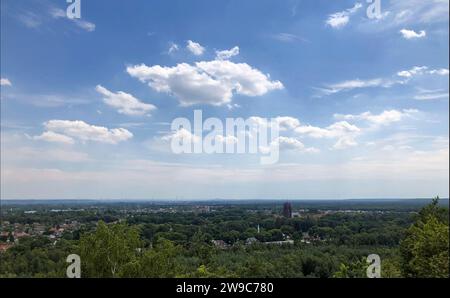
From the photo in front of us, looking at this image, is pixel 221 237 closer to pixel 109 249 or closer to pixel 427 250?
pixel 109 249

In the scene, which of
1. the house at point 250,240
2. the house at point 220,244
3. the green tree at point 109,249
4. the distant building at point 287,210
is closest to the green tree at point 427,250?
the distant building at point 287,210

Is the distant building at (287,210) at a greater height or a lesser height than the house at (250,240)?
greater

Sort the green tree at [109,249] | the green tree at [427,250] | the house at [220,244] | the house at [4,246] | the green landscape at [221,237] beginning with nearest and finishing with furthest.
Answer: the green tree at [427,250]
the green tree at [109,249]
the green landscape at [221,237]
the house at [4,246]
the house at [220,244]

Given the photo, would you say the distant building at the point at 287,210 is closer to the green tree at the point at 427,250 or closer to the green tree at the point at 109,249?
the green tree at the point at 427,250

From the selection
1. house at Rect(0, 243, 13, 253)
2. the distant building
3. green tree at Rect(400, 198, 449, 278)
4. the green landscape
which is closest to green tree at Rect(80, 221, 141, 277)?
the green landscape

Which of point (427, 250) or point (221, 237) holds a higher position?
point (427, 250)

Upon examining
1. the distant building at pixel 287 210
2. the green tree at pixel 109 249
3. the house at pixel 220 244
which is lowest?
the house at pixel 220 244

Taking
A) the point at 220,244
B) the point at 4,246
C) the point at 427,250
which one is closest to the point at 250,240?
the point at 220,244
